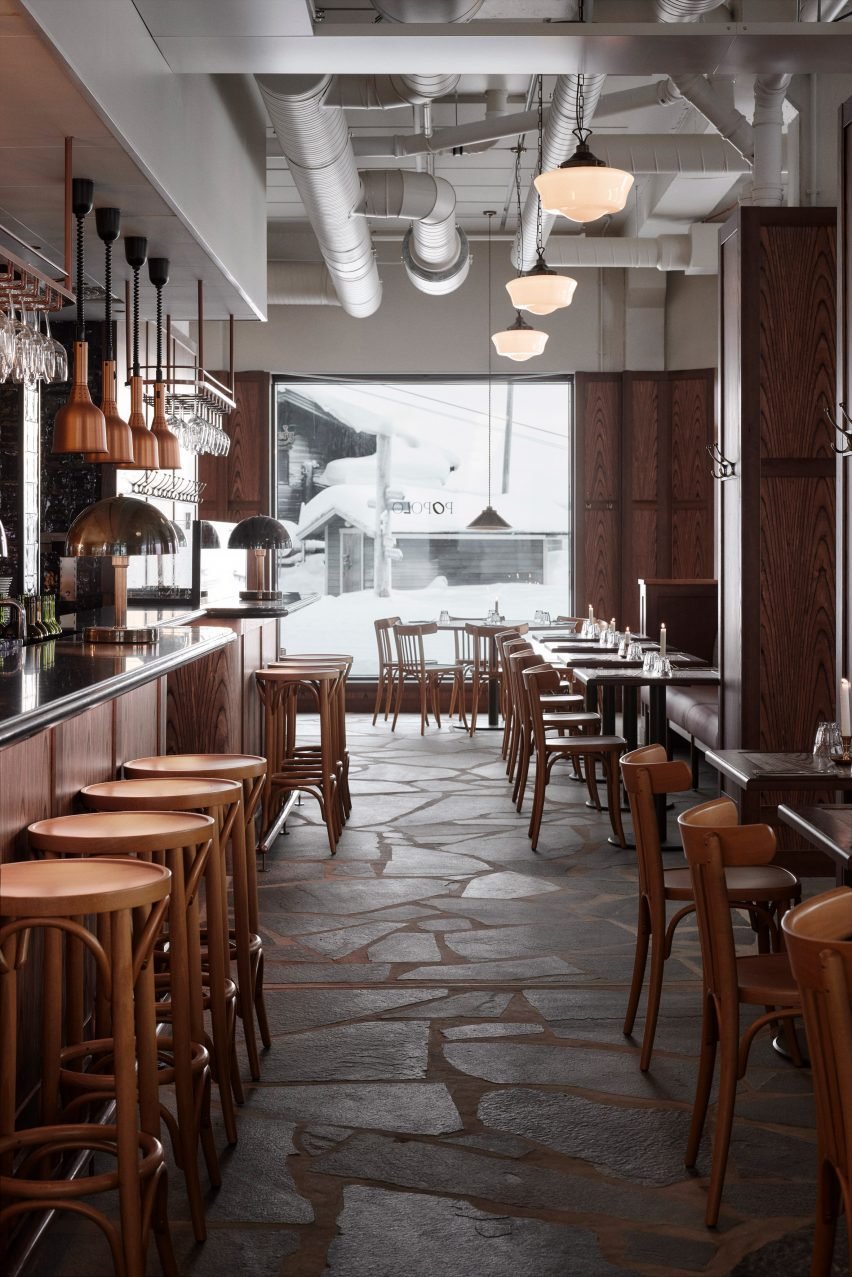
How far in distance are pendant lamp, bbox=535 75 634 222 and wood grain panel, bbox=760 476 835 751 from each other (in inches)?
64.5

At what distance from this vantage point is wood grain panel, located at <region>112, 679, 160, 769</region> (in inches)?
164

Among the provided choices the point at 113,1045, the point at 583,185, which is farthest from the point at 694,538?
the point at 113,1045

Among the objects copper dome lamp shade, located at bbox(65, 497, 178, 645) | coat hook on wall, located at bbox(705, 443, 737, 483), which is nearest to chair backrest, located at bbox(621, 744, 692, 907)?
copper dome lamp shade, located at bbox(65, 497, 178, 645)

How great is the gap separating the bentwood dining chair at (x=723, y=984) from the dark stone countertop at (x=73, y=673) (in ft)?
5.00

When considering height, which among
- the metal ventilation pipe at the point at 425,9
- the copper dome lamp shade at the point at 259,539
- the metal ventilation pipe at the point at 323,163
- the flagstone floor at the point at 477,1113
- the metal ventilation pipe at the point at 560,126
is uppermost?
the metal ventilation pipe at the point at 560,126

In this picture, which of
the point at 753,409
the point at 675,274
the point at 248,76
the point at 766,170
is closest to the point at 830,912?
the point at 753,409

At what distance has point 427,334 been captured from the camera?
12992 millimetres

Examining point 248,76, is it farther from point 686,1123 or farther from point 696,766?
point 686,1123

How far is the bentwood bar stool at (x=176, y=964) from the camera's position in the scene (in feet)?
9.50

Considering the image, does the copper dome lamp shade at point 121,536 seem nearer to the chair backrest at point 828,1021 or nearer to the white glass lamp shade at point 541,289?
the chair backrest at point 828,1021

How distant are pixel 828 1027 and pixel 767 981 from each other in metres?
1.08

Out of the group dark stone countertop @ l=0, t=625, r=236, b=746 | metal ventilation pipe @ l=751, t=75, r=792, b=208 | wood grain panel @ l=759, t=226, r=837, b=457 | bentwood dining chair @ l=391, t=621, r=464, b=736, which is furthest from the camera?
bentwood dining chair @ l=391, t=621, r=464, b=736

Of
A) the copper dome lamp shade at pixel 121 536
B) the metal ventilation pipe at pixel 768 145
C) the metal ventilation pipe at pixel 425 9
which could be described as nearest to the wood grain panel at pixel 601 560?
the metal ventilation pipe at pixel 768 145

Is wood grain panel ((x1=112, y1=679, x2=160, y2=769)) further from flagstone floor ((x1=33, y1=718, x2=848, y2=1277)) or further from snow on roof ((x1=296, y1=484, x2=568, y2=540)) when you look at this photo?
snow on roof ((x1=296, y1=484, x2=568, y2=540))
